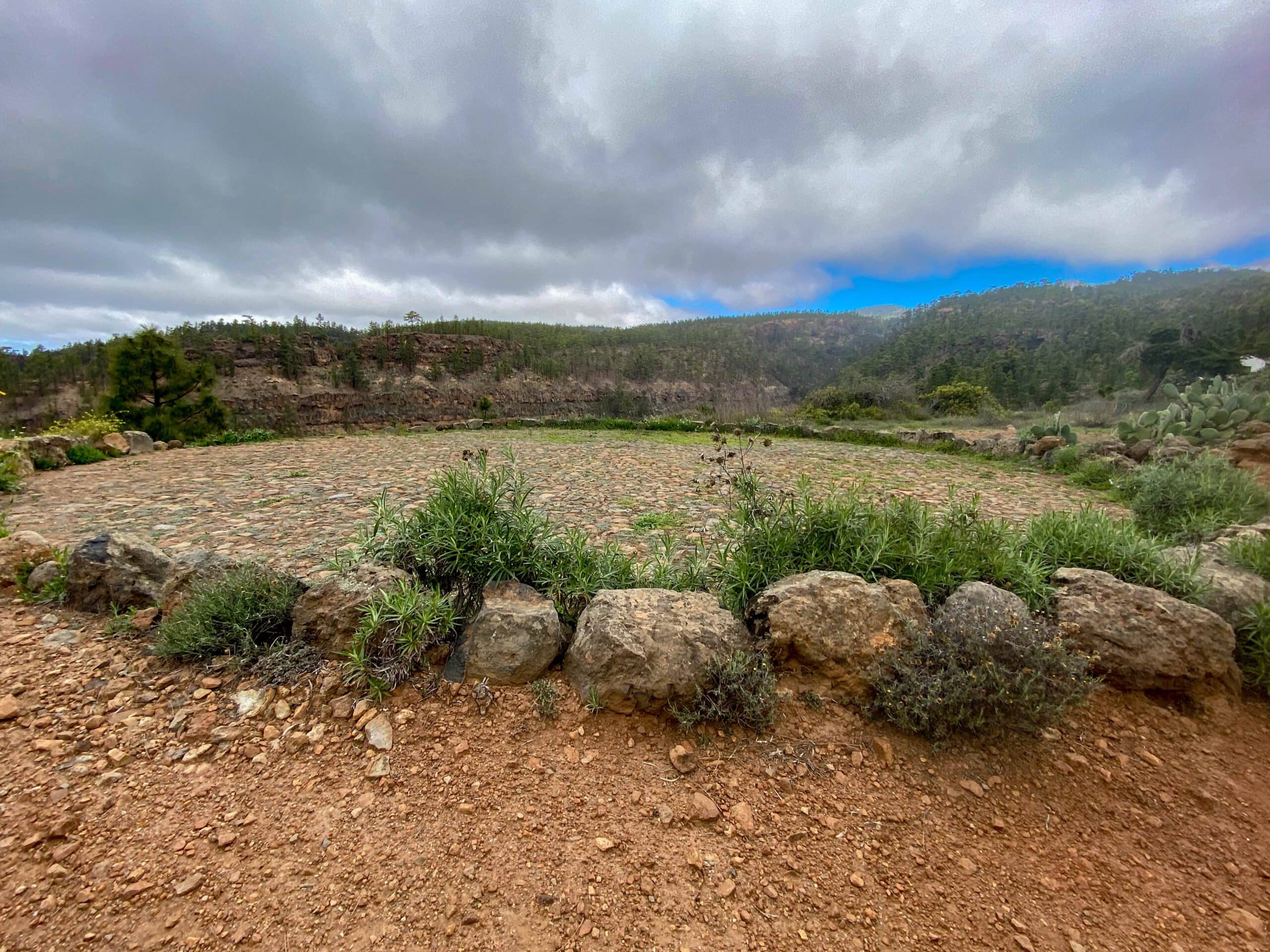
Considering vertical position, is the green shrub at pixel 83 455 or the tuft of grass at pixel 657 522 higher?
the green shrub at pixel 83 455

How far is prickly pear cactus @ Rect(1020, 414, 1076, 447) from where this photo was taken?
34.2ft

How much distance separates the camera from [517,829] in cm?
179

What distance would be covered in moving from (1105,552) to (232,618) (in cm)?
501

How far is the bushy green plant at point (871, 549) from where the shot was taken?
2811 millimetres

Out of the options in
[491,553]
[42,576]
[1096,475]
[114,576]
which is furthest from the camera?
[1096,475]

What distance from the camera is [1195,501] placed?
188 inches

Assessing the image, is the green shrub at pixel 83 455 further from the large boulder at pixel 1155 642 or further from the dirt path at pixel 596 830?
the large boulder at pixel 1155 642

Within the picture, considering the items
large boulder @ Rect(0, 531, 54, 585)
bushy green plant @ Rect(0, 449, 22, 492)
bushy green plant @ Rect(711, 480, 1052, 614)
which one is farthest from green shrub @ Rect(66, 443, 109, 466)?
bushy green plant @ Rect(711, 480, 1052, 614)

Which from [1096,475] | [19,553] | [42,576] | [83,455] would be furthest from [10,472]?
[1096,475]

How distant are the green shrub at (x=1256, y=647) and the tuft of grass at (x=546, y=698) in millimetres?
3241

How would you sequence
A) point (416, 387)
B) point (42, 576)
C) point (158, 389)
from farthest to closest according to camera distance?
1. point (416, 387)
2. point (158, 389)
3. point (42, 576)

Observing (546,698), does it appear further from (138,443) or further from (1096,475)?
(138,443)

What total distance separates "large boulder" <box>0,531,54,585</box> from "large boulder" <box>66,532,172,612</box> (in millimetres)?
545

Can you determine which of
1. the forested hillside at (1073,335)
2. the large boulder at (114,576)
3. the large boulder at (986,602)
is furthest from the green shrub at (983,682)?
the forested hillside at (1073,335)
